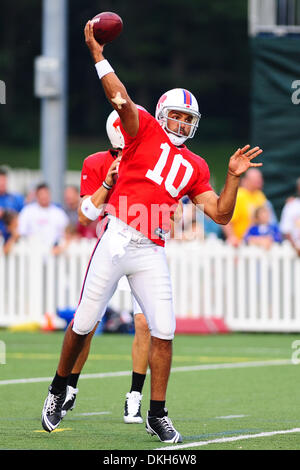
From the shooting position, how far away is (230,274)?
1522 centimetres

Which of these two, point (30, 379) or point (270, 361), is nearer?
point (30, 379)

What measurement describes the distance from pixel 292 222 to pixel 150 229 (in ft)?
26.7

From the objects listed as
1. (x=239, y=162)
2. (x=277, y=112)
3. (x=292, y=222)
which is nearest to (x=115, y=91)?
(x=239, y=162)

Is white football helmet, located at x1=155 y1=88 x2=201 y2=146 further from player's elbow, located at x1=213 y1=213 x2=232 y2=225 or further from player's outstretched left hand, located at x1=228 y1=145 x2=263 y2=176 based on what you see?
player's elbow, located at x1=213 y1=213 x2=232 y2=225

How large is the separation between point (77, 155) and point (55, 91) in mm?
35000

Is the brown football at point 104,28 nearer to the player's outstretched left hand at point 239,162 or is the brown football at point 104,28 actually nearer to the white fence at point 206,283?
the player's outstretched left hand at point 239,162

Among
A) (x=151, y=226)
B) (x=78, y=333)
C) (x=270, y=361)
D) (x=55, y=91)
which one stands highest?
(x=55, y=91)

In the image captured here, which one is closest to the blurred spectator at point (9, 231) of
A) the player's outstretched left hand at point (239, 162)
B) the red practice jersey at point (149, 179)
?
the red practice jersey at point (149, 179)

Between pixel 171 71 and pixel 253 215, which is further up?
pixel 171 71

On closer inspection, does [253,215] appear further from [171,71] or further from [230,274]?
[171,71]

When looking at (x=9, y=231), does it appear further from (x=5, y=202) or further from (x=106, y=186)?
(x=106, y=186)

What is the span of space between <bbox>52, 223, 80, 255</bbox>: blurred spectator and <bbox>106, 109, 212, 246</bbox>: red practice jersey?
829cm
